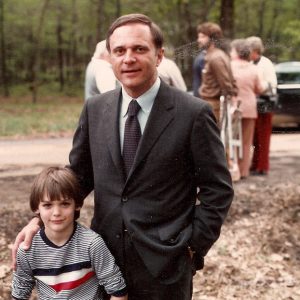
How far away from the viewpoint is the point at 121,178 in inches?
97.1

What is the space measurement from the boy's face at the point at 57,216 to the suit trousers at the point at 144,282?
288 millimetres

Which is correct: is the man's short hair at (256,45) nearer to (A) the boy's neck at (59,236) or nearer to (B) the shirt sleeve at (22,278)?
(A) the boy's neck at (59,236)

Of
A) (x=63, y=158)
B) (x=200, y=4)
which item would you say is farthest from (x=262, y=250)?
(x=200, y=4)

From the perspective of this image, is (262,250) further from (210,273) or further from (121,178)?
(121,178)

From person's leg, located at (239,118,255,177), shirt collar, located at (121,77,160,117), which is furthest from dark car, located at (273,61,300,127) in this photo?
shirt collar, located at (121,77,160,117)

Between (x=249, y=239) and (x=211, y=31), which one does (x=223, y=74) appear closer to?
(x=211, y=31)

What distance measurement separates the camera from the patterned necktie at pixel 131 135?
2457 mm

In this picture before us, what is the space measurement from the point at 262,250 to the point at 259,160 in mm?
3035

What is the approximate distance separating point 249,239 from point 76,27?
32.8m

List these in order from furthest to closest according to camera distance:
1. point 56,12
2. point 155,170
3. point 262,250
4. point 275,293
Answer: point 56,12, point 262,250, point 275,293, point 155,170

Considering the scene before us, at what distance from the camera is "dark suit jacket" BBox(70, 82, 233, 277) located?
7.93ft

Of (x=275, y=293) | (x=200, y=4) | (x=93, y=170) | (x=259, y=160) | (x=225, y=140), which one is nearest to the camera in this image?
(x=93, y=170)

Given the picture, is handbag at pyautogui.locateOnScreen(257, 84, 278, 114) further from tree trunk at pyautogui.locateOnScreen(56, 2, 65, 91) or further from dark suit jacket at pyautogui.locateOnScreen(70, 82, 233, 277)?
tree trunk at pyautogui.locateOnScreen(56, 2, 65, 91)

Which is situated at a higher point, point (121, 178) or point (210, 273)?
point (121, 178)
